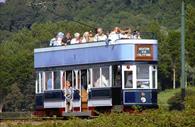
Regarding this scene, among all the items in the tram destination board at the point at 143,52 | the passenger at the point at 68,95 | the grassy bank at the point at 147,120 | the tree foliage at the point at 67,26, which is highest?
the tree foliage at the point at 67,26

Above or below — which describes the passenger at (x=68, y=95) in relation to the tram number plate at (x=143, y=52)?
below

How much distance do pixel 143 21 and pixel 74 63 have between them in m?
106

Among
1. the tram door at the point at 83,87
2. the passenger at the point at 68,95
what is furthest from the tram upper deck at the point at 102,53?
the passenger at the point at 68,95

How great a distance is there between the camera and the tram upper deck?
29.8 m

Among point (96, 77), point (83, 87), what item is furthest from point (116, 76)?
point (83, 87)

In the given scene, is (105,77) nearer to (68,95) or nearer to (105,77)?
(105,77)

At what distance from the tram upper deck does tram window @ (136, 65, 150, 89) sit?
30 centimetres

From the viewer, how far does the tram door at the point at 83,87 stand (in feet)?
103

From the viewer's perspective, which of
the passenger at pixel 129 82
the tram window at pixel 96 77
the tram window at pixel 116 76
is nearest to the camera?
the passenger at pixel 129 82

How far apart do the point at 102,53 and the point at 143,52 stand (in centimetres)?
169

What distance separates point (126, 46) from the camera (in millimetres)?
29750

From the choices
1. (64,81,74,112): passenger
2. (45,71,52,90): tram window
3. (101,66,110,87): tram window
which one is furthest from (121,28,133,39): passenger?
(45,71,52,90): tram window

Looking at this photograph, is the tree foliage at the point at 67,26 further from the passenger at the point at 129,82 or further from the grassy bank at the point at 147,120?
the grassy bank at the point at 147,120

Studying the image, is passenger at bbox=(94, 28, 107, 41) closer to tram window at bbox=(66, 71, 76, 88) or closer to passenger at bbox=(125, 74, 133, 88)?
tram window at bbox=(66, 71, 76, 88)
